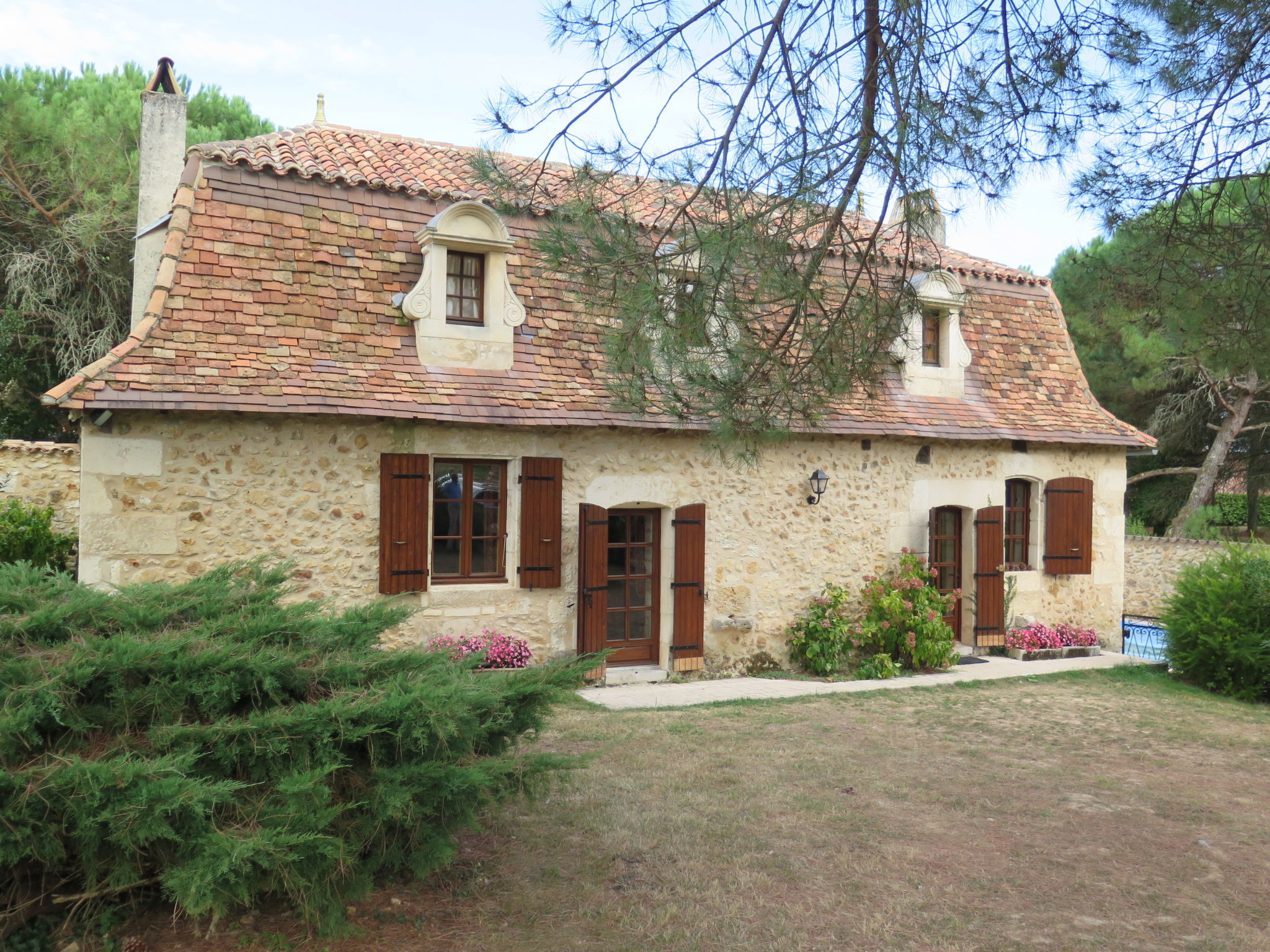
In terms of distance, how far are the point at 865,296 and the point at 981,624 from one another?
7.25m

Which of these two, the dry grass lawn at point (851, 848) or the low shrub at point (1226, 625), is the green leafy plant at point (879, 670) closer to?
the dry grass lawn at point (851, 848)

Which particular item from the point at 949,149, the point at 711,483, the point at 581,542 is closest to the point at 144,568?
the point at 581,542

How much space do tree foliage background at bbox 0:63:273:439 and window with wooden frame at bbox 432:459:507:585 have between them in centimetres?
941

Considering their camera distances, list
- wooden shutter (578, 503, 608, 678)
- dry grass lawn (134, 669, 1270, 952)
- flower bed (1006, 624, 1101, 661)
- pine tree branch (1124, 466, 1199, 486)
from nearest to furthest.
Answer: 1. dry grass lawn (134, 669, 1270, 952)
2. wooden shutter (578, 503, 608, 678)
3. flower bed (1006, 624, 1101, 661)
4. pine tree branch (1124, 466, 1199, 486)

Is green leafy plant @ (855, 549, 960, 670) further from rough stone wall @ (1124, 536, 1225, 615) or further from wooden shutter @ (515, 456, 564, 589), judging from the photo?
rough stone wall @ (1124, 536, 1225, 615)

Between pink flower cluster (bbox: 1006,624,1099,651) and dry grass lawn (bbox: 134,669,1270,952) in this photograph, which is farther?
pink flower cluster (bbox: 1006,624,1099,651)

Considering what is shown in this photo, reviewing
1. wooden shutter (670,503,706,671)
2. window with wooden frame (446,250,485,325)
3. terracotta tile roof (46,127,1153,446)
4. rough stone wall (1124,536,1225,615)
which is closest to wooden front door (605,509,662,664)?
wooden shutter (670,503,706,671)

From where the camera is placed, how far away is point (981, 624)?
38.4ft

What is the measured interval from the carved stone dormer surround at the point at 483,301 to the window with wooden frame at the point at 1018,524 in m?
6.89

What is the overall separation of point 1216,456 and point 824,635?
15633mm

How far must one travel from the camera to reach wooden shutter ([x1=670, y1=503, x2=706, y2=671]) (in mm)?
9836

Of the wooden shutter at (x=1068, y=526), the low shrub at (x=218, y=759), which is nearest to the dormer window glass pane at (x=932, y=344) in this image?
the wooden shutter at (x=1068, y=526)

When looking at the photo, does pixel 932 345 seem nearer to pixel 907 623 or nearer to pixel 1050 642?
pixel 907 623

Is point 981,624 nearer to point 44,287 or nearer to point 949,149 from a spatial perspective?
point 949,149
